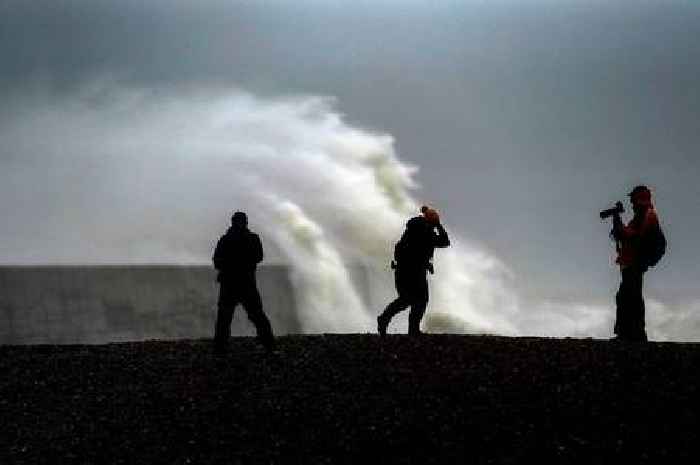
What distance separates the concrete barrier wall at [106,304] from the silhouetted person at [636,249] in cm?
1231

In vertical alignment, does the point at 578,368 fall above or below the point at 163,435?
above

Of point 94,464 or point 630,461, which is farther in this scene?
point 94,464

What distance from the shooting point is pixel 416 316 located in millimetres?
17109

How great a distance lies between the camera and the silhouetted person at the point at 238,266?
15.0 m

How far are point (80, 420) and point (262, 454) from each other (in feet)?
9.91

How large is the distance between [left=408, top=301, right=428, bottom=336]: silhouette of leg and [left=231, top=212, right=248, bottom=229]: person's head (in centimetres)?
327

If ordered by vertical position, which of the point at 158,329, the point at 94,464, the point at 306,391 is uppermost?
the point at 158,329

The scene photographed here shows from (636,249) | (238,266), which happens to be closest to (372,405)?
(238,266)

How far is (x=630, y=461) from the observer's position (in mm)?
9977

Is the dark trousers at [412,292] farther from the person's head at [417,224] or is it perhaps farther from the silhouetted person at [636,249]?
the silhouetted person at [636,249]

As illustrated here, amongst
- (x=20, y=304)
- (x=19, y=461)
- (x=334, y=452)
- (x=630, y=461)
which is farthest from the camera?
(x=20, y=304)

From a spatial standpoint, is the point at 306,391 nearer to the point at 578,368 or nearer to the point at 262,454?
the point at 262,454

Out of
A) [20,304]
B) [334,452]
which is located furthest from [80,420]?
[20,304]

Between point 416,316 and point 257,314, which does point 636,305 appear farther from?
point 257,314
